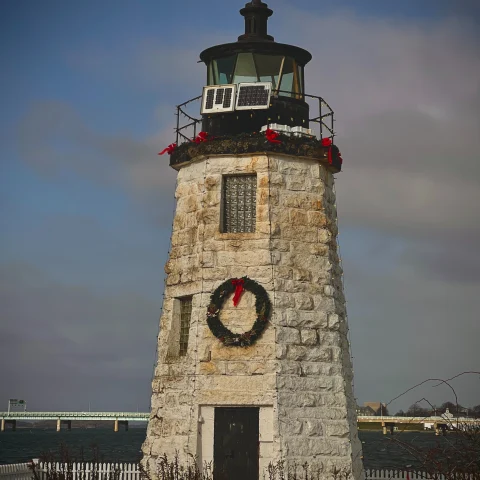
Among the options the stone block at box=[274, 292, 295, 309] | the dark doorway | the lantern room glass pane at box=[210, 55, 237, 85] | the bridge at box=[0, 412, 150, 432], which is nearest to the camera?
the dark doorway

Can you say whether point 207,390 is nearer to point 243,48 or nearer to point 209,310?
point 209,310

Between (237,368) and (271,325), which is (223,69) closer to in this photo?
(271,325)

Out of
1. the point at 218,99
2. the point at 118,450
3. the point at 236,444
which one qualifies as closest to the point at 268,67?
the point at 218,99

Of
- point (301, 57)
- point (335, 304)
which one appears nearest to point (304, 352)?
point (335, 304)

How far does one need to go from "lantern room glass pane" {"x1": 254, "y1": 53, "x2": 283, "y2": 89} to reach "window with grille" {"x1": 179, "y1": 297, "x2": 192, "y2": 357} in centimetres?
516

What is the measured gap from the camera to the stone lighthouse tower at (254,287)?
18031 millimetres

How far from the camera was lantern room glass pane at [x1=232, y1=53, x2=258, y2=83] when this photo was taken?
772 inches

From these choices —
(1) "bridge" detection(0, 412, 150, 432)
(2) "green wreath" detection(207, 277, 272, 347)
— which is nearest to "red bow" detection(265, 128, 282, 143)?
(2) "green wreath" detection(207, 277, 272, 347)

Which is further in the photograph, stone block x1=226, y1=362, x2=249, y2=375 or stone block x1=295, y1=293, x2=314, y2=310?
stone block x1=295, y1=293, x2=314, y2=310

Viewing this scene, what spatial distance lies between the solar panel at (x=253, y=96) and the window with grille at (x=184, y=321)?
4386 millimetres

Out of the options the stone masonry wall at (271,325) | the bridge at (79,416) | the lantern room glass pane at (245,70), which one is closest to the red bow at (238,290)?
the stone masonry wall at (271,325)

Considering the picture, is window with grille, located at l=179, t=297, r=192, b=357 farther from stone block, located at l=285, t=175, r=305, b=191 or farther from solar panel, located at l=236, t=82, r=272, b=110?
solar panel, located at l=236, t=82, r=272, b=110

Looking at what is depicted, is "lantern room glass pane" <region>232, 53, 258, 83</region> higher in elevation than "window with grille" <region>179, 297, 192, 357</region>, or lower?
higher

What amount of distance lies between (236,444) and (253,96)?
7.34 m
